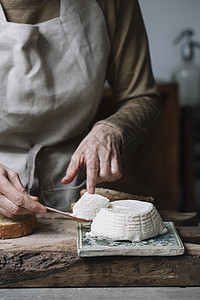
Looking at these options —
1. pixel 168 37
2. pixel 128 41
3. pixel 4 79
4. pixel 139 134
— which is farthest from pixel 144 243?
pixel 168 37

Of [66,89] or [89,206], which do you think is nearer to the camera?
[89,206]

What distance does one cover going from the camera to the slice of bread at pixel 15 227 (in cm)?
95

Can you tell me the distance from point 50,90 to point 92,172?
0.31m

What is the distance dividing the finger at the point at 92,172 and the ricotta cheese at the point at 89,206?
33 millimetres

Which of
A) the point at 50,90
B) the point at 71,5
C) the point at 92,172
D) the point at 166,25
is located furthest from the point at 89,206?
the point at 166,25

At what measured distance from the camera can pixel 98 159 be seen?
111cm

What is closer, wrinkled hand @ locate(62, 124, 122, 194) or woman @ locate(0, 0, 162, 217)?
wrinkled hand @ locate(62, 124, 122, 194)

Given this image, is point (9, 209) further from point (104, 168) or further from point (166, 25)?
point (166, 25)

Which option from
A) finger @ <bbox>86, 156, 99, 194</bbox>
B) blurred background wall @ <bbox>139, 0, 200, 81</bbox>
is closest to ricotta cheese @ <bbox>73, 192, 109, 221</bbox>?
finger @ <bbox>86, 156, 99, 194</bbox>

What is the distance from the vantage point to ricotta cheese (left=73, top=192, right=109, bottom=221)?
991 millimetres

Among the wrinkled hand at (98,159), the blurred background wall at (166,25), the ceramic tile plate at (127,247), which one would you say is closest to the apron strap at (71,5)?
the wrinkled hand at (98,159)

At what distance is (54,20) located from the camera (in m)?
1.24

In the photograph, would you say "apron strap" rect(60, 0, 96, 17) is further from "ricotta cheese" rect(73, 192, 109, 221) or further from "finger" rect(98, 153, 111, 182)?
"ricotta cheese" rect(73, 192, 109, 221)

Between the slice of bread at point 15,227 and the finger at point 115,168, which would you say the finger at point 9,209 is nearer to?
the slice of bread at point 15,227
